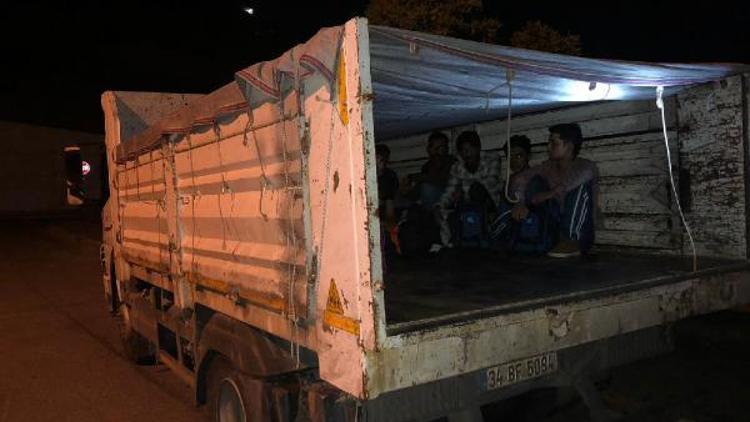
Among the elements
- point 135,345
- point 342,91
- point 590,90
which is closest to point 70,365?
point 135,345

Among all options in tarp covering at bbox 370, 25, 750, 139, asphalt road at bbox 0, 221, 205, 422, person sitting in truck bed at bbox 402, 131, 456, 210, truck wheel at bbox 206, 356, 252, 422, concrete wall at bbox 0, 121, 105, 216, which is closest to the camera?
tarp covering at bbox 370, 25, 750, 139

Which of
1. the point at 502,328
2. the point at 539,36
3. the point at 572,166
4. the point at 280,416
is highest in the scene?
the point at 539,36

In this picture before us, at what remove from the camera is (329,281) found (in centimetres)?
244

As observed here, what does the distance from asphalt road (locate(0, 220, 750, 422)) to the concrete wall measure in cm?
2630

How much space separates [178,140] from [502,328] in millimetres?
2541

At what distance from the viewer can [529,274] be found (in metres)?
4.11

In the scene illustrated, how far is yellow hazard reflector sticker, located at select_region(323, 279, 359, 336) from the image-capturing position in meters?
2.30

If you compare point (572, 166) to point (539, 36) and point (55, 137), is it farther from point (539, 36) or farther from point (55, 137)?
point (55, 137)

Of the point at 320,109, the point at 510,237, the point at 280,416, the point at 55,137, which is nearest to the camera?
the point at 320,109

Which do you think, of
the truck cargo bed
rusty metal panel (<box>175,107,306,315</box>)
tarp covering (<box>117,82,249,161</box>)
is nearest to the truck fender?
rusty metal panel (<box>175,107,306,315</box>)

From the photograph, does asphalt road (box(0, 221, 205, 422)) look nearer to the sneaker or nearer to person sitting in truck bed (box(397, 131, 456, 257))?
person sitting in truck bed (box(397, 131, 456, 257))

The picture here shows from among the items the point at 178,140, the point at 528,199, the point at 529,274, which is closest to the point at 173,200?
the point at 178,140

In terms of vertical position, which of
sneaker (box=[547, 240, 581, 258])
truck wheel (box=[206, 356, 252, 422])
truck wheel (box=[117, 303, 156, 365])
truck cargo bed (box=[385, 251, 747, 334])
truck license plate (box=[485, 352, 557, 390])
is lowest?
truck wheel (box=[117, 303, 156, 365])

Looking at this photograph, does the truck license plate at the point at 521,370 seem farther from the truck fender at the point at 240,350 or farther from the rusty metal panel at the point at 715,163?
the rusty metal panel at the point at 715,163
